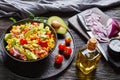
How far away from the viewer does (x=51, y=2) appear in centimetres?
133

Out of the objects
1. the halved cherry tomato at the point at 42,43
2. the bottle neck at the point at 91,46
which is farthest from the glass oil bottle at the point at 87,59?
the halved cherry tomato at the point at 42,43

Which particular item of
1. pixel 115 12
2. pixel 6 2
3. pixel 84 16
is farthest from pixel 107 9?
pixel 6 2

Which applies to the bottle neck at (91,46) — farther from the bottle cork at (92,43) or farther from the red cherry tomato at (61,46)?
the red cherry tomato at (61,46)

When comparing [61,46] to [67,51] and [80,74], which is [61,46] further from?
[80,74]

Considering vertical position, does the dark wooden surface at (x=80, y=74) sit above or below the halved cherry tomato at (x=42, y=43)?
below

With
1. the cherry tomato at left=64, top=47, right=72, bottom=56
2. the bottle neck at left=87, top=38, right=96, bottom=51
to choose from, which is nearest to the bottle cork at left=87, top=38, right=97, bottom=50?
the bottle neck at left=87, top=38, right=96, bottom=51

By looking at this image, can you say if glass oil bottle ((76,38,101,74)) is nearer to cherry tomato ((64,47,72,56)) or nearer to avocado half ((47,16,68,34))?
cherry tomato ((64,47,72,56))

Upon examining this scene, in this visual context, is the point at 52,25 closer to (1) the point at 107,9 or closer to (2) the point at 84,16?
(2) the point at 84,16

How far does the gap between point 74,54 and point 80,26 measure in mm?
A: 158

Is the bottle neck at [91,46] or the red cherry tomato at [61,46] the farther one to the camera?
the red cherry tomato at [61,46]

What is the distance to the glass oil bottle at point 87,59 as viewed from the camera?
103 centimetres

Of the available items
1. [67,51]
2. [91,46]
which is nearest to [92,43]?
[91,46]

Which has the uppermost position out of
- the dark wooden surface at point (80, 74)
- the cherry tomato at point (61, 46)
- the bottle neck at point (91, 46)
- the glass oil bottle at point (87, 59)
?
the bottle neck at point (91, 46)

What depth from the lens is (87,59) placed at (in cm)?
103
